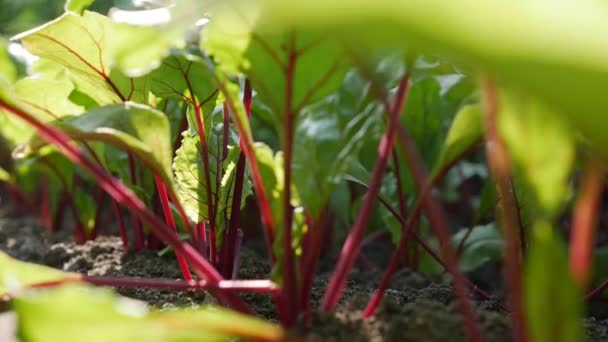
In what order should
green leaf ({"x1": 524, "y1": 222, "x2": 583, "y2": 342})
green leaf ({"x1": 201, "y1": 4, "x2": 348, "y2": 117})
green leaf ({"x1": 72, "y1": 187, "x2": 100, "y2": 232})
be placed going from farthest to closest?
green leaf ({"x1": 72, "y1": 187, "x2": 100, "y2": 232}) → green leaf ({"x1": 201, "y1": 4, "x2": 348, "y2": 117}) → green leaf ({"x1": 524, "y1": 222, "x2": 583, "y2": 342})

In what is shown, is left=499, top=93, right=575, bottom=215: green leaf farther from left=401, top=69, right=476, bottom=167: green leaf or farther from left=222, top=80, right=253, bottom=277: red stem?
left=401, top=69, right=476, bottom=167: green leaf

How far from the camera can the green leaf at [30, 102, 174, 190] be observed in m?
0.67

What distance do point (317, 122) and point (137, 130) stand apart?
0.18 m

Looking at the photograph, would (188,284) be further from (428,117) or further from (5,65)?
(5,65)

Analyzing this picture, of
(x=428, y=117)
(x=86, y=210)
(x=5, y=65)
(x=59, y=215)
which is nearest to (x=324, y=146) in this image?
(x=428, y=117)

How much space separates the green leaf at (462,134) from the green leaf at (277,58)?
0.12m

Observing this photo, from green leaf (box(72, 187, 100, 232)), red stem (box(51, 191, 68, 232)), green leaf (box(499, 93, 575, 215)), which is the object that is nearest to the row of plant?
green leaf (box(499, 93, 575, 215))

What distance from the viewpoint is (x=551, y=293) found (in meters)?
0.47

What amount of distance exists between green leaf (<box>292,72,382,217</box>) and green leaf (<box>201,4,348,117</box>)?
0.05 meters

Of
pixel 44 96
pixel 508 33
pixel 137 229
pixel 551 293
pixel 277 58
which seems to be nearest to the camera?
pixel 508 33

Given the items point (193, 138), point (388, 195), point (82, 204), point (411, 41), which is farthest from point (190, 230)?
point (82, 204)

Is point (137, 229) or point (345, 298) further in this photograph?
point (137, 229)

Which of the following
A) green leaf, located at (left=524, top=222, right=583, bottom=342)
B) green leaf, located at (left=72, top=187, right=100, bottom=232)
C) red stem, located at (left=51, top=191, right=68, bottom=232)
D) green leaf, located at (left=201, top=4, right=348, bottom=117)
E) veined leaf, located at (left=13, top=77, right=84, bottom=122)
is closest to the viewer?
green leaf, located at (left=524, top=222, right=583, bottom=342)

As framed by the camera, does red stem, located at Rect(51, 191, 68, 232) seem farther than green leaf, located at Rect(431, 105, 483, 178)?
Yes
